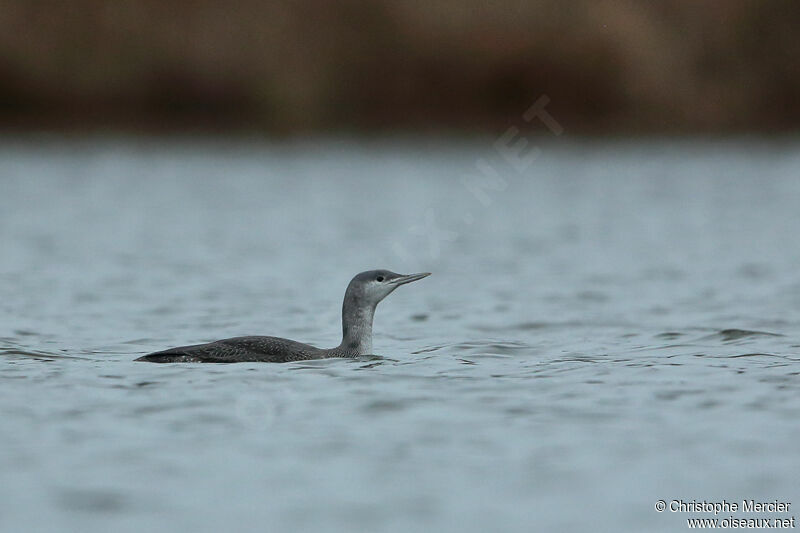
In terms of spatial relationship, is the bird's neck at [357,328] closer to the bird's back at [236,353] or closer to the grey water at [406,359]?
the grey water at [406,359]

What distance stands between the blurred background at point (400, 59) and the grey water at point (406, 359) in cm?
362

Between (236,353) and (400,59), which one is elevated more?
(400,59)

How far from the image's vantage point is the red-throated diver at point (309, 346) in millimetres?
8820

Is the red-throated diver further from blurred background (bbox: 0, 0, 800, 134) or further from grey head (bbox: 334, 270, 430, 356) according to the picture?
blurred background (bbox: 0, 0, 800, 134)

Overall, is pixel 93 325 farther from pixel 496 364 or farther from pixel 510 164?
pixel 510 164

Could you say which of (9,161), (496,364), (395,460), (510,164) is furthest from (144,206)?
(395,460)

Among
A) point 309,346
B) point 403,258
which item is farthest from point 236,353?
point 403,258

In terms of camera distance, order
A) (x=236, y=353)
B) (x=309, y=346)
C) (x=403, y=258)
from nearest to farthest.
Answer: (x=236, y=353)
(x=309, y=346)
(x=403, y=258)

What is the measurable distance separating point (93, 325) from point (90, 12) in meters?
18.0

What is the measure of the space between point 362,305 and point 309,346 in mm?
448

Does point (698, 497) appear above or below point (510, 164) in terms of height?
below

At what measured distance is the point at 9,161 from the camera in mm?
26703

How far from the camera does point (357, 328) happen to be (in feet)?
30.8

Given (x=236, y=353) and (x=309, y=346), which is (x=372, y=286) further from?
(x=236, y=353)
